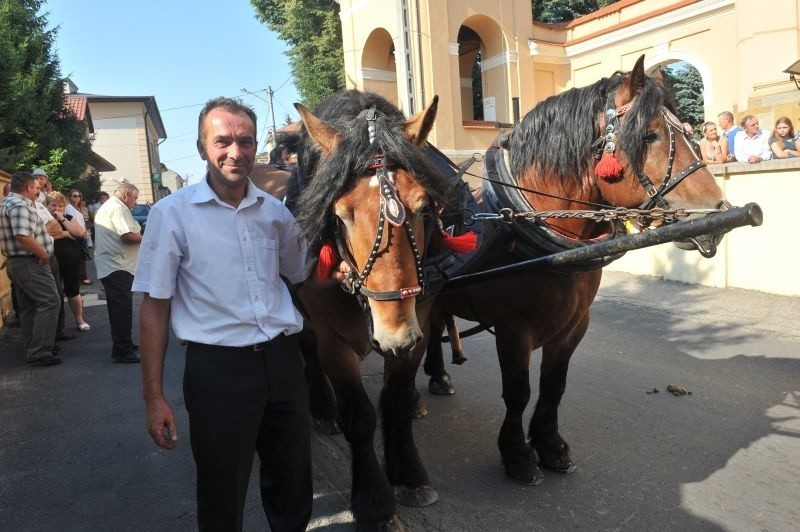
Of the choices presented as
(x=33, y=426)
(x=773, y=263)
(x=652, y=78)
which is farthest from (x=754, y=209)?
(x=773, y=263)

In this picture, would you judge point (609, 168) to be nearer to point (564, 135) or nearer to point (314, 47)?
point (564, 135)

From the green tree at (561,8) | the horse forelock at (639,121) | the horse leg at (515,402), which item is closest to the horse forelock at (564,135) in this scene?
the horse forelock at (639,121)

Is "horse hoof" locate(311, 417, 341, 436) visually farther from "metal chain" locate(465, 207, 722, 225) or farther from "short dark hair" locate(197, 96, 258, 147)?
"short dark hair" locate(197, 96, 258, 147)

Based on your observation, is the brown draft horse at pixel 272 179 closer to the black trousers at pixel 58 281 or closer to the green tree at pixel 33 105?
the black trousers at pixel 58 281

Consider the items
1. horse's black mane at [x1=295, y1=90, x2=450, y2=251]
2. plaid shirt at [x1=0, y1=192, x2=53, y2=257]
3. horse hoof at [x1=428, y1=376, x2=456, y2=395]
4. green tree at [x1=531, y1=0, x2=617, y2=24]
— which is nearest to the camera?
horse's black mane at [x1=295, y1=90, x2=450, y2=251]

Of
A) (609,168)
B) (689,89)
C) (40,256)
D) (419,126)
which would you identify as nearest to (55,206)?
(40,256)

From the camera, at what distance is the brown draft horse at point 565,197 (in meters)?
2.30

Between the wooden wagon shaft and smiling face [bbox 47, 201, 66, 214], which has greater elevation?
smiling face [bbox 47, 201, 66, 214]

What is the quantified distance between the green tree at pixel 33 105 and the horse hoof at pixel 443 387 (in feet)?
29.7

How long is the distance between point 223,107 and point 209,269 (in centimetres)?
54

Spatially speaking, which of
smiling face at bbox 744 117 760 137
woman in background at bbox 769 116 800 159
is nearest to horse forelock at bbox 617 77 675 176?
woman in background at bbox 769 116 800 159

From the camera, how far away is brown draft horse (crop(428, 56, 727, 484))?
2.30m

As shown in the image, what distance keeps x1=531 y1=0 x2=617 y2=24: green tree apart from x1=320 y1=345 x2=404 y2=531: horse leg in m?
19.9

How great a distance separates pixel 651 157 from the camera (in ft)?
7.61
